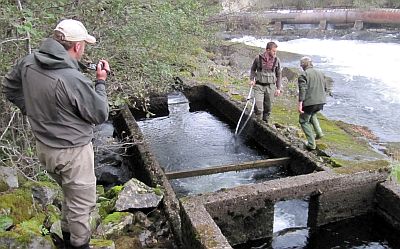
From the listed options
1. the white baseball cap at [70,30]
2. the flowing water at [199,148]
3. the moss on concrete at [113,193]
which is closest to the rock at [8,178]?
the moss on concrete at [113,193]

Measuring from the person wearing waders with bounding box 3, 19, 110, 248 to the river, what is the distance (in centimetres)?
1175

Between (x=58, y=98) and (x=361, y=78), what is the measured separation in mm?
21827

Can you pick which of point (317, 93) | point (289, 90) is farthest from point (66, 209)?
point (289, 90)

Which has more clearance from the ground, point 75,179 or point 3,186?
point 75,179

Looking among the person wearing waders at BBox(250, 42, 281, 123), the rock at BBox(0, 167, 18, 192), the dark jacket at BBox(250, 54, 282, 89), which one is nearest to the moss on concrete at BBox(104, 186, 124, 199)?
the rock at BBox(0, 167, 18, 192)

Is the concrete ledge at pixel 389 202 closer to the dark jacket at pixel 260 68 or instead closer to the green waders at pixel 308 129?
the green waders at pixel 308 129

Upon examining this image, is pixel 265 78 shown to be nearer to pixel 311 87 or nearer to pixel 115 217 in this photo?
pixel 311 87

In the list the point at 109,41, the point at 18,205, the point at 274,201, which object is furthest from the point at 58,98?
the point at 109,41

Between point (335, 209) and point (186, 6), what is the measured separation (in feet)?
17.6

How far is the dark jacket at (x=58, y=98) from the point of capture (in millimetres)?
3344

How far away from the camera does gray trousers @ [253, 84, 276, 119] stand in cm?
957

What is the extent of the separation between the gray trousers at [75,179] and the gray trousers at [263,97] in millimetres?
6417

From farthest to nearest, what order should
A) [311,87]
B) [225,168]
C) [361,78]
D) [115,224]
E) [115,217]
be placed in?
[361,78]
[311,87]
[225,168]
[115,217]
[115,224]

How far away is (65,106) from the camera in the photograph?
3.40m
